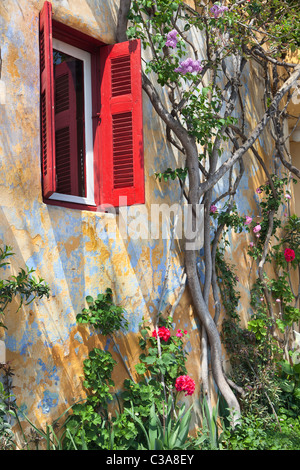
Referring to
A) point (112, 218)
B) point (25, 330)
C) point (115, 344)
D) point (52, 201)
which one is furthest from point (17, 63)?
point (115, 344)

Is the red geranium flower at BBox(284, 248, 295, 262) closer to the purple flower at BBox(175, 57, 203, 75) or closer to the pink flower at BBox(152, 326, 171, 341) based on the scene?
the pink flower at BBox(152, 326, 171, 341)

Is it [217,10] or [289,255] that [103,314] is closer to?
[217,10]

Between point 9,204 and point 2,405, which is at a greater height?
point 9,204

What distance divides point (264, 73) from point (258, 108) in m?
0.59

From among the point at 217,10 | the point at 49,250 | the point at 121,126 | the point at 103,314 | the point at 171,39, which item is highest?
the point at 217,10

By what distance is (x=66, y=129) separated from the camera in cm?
461

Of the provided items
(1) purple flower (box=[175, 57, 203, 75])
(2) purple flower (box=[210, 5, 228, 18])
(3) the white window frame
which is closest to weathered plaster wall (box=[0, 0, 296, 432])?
(3) the white window frame

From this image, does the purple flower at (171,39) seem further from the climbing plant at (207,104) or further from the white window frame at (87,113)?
the white window frame at (87,113)

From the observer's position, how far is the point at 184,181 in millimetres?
5250

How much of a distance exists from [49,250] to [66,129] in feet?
4.13

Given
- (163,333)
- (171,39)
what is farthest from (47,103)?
(163,333)

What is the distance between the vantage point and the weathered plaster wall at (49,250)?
3.61 metres

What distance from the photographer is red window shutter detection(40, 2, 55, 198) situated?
3.68 m

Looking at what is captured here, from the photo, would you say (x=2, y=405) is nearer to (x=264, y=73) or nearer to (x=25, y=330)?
(x=25, y=330)
